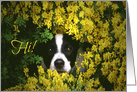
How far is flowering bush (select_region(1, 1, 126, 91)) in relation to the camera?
7.07 ft

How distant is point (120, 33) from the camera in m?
2.13

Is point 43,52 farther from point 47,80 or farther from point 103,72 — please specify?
point 103,72

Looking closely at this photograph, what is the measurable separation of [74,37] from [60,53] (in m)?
0.23

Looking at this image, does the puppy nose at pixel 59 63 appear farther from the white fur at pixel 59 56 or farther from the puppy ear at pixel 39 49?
the puppy ear at pixel 39 49

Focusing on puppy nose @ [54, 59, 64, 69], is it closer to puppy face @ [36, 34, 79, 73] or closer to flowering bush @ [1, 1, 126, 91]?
puppy face @ [36, 34, 79, 73]

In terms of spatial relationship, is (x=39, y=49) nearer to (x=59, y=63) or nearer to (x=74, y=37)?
(x=59, y=63)

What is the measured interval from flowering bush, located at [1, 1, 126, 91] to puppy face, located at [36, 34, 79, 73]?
0.18 feet

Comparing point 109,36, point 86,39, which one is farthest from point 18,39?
point 109,36

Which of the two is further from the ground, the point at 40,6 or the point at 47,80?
the point at 40,6

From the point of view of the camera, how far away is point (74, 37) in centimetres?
216

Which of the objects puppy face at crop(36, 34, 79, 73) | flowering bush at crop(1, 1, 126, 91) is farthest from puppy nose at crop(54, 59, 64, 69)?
flowering bush at crop(1, 1, 126, 91)

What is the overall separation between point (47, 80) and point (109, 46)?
0.75 m

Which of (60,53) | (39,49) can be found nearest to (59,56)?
(60,53)

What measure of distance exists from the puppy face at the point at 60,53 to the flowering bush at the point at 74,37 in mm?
55
